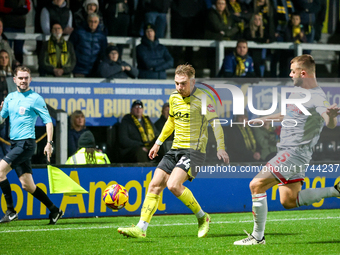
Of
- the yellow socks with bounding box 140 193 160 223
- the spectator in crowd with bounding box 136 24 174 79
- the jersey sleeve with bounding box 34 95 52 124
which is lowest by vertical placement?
the yellow socks with bounding box 140 193 160 223

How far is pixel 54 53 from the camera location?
10.4m

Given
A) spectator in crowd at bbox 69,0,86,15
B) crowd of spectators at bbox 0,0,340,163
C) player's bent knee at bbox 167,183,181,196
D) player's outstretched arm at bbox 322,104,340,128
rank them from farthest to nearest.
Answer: spectator in crowd at bbox 69,0,86,15 → crowd of spectators at bbox 0,0,340,163 → player's bent knee at bbox 167,183,181,196 → player's outstretched arm at bbox 322,104,340,128

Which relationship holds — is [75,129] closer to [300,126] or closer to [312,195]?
[300,126]

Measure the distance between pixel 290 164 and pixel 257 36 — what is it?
7473 millimetres

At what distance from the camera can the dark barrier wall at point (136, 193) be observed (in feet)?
27.8

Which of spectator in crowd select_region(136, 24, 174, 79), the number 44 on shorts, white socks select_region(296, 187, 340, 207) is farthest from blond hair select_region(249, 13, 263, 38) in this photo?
white socks select_region(296, 187, 340, 207)

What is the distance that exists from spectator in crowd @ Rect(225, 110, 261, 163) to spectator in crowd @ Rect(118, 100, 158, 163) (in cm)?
141

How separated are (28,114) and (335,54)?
943 cm

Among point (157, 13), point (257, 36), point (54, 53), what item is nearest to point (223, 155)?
point (54, 53)

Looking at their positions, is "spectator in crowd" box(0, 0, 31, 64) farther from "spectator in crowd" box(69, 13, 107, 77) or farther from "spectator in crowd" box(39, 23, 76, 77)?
"spectator in crowd" box(69, 13, 107, 77)

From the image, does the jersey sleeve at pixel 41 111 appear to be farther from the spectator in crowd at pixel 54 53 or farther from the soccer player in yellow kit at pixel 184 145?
the spectator in crowd at pixel 54 53

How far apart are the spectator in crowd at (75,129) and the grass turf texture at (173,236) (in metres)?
1.50

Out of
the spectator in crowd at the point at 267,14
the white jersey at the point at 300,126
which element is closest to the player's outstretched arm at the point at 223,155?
the white jersey at the point at 300,126

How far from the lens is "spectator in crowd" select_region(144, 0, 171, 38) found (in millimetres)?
→ 11594
